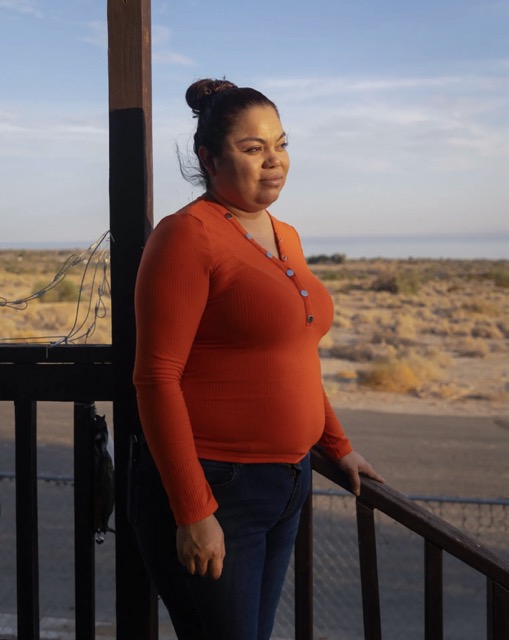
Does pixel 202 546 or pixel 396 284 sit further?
pixel 396 284

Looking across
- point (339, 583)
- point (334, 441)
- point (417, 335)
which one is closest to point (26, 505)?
point (334, 441)

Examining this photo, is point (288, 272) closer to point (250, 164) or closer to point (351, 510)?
point (250, 164)

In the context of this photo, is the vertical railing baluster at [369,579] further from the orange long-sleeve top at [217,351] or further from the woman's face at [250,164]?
the woman's face at [250,164]

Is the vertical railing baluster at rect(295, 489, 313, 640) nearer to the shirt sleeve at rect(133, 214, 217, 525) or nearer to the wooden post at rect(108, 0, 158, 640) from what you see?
the wooden post at rect(108, 0, 158, 640)

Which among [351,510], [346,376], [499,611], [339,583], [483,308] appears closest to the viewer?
[499,611]

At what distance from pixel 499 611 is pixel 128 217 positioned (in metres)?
1.34

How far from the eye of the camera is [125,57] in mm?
2121

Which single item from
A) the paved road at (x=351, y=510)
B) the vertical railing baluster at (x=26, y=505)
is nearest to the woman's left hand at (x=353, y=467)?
the vertical railing baluster at (x=26, y=505)

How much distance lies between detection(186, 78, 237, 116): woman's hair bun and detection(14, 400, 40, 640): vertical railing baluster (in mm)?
968

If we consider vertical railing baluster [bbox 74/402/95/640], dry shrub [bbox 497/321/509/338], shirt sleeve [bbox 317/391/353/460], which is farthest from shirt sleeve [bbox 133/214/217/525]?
dry shrub [bbox 497/321/509/338]

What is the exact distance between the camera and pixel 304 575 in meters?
2.19

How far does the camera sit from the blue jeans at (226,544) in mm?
1616

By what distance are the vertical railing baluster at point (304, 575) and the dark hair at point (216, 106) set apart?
3.09 ft

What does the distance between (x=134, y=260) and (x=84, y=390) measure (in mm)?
393
